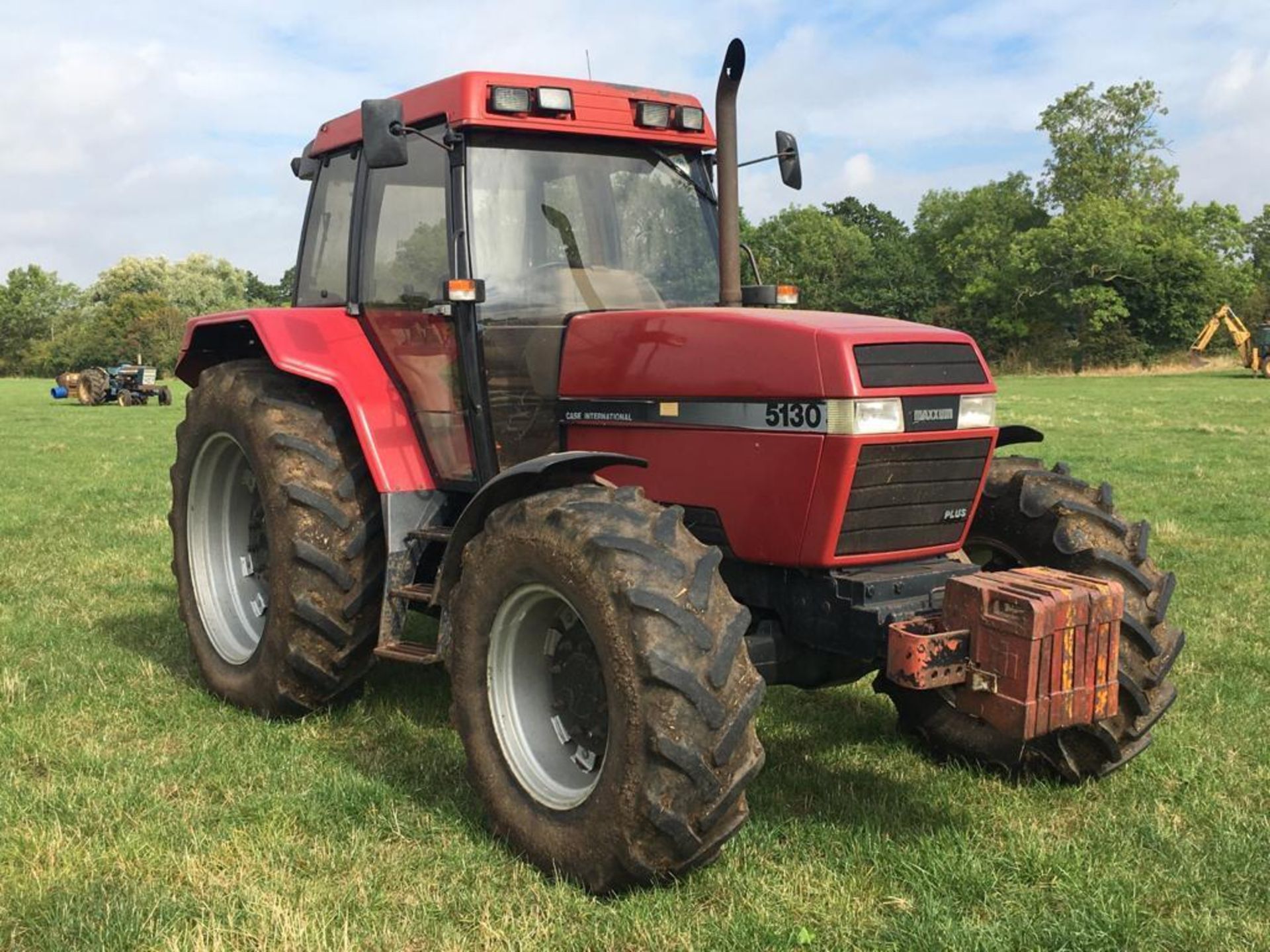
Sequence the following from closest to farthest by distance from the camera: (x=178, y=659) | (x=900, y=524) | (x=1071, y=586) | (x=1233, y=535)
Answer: (x=1071, y=586)
(x=900, y=524)
(x=178, y=659)
(x=1233, y=535)

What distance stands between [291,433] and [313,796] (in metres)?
1.52

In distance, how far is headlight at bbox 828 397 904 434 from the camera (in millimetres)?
3668

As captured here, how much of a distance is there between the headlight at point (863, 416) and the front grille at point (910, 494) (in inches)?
2.6

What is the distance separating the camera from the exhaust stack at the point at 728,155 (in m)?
4.13

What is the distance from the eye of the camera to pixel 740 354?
3900 mm

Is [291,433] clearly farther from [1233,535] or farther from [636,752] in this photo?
[1233,535]

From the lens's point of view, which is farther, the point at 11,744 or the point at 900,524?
the point at 11,744

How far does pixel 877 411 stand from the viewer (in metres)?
3.72

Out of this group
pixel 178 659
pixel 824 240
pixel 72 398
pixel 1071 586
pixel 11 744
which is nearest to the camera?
pixel 1071 586

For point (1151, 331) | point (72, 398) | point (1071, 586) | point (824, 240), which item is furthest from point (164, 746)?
point (824, 240)

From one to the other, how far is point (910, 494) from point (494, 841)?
1785mm

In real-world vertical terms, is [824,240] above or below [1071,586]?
above

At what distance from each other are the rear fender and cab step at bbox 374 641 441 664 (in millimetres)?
641

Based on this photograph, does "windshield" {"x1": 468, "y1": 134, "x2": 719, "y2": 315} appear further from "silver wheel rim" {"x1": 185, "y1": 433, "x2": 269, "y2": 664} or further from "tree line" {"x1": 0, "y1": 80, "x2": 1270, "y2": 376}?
"tree line" {"x1": 0, "y1": 80, "x2": 1270, "y2": 376}
